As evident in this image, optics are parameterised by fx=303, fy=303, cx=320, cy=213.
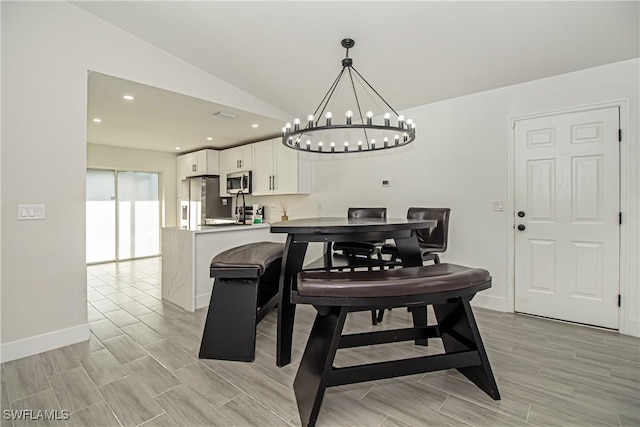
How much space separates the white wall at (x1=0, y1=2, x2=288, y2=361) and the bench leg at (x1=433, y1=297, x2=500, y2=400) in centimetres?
285

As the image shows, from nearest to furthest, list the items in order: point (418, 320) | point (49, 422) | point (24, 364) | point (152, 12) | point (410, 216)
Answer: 1. point (49, 422)
2. point (24, 364)
3. point (418, 320)
4. point (152, 12)
5. point (410, 216)

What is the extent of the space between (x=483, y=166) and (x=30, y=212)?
13.7 ft

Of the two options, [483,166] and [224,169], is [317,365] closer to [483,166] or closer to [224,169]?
[483,166]

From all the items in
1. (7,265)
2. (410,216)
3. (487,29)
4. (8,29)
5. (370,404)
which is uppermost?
(487,29)

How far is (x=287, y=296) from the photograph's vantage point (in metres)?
2.13

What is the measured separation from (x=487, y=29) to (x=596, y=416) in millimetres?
2737

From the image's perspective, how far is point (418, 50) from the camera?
2.84 metres

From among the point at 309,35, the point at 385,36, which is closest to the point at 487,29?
the point at 385,36

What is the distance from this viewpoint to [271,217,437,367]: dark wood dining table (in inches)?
74.0

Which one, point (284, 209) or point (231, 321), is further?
point (284, 209)

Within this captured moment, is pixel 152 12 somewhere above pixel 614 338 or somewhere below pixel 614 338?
above

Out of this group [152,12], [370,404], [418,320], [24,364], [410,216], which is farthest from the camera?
[410,216]

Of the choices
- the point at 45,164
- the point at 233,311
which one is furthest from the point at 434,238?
the point at 45,164

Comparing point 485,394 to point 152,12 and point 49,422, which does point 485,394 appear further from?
point 152,12
